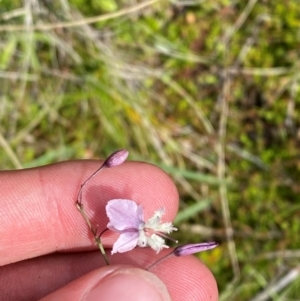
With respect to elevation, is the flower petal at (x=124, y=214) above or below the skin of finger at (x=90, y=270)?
above

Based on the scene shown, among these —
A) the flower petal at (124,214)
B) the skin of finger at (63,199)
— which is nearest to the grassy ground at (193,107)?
the skin of finger at (63,199)

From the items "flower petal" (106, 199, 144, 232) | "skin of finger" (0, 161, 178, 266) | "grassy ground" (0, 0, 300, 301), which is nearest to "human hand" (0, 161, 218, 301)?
"skin of finger" (0, 161, 178, 266)

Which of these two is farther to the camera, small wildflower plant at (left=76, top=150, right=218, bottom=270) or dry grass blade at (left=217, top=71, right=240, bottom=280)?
dry grass blade at (left=217, top=71, right=240, bottom=280)

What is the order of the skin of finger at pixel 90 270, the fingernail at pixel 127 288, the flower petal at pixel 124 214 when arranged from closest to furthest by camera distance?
the fingernail at pixel 127 288, the flower petal at pixel 124 214, the skin of finger at pixel 90 270

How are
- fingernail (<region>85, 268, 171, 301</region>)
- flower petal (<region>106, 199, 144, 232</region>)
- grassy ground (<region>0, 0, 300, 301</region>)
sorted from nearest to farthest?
fingernail (<region>85, 268, 171, 301</region>) → flower petal (<region>106, 199, 144, 232</region>) → grassy ground (<region>0, 0, 300, 301</region>)

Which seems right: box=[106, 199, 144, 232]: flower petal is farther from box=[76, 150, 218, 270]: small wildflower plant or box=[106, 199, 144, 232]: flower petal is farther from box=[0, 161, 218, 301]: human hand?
box=[0, 161, 218, 301]: human hand

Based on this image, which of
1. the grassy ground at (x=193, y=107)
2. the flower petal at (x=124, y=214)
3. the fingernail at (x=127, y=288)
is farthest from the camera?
the grassy ground at (x=193, y=107)

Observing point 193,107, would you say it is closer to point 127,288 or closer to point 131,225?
point 131,225

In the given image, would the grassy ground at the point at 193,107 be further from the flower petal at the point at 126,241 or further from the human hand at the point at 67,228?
the flower petal at the point at 126,241
